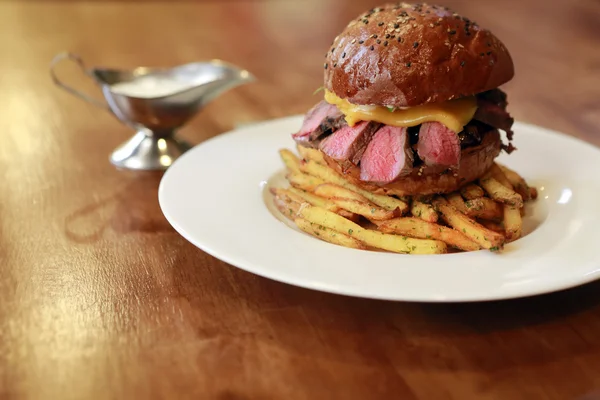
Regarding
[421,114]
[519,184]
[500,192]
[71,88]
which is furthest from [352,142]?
[71,88]

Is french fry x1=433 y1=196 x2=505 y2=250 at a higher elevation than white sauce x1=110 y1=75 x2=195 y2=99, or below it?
higher

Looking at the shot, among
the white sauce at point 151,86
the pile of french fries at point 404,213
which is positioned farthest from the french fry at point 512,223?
the white sauce at point 151,86

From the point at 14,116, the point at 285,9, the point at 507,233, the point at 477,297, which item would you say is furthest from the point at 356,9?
the point at 477,297

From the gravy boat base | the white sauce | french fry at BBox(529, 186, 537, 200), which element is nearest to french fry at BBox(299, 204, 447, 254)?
french fry at BBox(529, 186, 537, 200)

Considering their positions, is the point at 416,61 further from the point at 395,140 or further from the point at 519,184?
the point at 519,184

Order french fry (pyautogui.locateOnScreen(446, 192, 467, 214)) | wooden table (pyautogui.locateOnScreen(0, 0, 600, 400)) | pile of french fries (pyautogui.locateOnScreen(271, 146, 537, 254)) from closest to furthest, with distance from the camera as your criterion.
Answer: wooden table (pyautogui.locateOnScreen(0, 0, 600, 400)) < pile of french fries (pyautogui.locateOnScreen(271, 146, 537, 254)) < french fry (pyautogui.locateOnScreen(446, 192, 467, 214))

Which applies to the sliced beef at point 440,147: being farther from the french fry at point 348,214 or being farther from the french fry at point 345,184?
the french fry at point 348,214

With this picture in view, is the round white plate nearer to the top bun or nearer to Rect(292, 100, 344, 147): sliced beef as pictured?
Rect(292, 100, 344, 147): sliced beef
